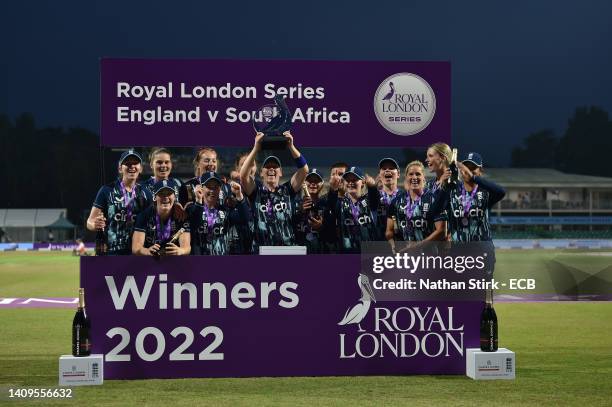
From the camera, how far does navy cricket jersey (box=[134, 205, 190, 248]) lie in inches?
385

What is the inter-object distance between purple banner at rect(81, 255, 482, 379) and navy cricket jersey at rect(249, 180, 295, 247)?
304mm

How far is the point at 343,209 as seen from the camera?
10.3 meters

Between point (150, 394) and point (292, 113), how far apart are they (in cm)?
387

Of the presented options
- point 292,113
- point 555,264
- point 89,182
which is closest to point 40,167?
point 89,182

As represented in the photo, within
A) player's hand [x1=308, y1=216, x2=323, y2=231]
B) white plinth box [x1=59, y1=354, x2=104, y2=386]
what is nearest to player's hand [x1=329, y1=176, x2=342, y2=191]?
player's hand [x1=308, y1=216, x2=323, y2=231]

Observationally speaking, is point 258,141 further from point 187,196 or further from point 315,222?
point 315,222

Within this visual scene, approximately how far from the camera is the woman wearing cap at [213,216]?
989 centimetres

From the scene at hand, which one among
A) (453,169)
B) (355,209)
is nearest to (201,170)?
(355,209)

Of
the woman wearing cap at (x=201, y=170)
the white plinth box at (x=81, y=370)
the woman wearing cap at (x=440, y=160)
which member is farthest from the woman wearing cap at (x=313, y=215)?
the white plinth box at (x=81, y=370)

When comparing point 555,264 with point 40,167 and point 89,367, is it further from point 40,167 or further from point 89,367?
point 40,167

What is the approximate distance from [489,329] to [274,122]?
12.0 ft

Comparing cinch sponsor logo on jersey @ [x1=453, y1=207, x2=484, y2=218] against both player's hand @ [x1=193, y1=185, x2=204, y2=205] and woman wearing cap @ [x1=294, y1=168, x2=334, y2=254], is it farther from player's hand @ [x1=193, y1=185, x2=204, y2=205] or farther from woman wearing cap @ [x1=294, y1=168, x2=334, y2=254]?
player's hand @ [x1=193, y1=185, x2=204, y2=205]

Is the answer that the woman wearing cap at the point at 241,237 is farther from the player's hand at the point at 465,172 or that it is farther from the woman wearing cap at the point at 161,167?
the player's hand at the point at 465,172

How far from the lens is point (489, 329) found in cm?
1018
